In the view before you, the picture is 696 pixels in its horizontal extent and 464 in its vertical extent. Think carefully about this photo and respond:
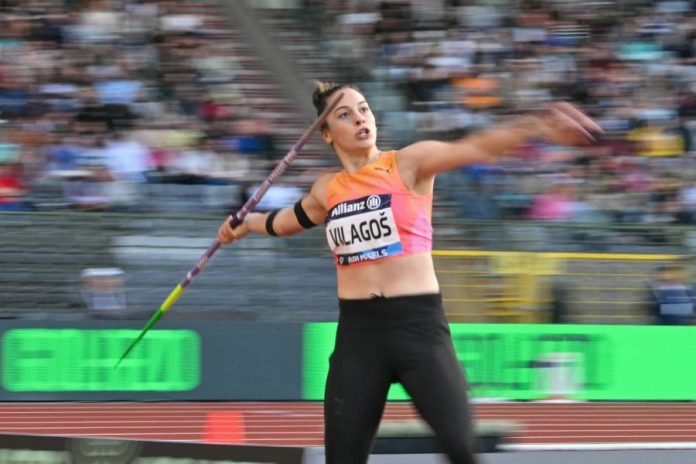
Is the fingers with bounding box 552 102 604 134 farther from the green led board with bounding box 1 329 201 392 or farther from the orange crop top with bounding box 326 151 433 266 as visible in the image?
the green led board with bounding box 1 329 201 392

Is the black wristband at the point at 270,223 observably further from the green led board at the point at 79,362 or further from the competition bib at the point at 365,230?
the green led board at the point at 79,362

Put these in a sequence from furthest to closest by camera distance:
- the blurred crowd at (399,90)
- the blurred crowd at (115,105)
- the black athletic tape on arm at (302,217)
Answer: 1. the blurred crowd at (399,90)
2. the blurred crowd at (115,105)
3. the black athletic tape on arm at (302,217)

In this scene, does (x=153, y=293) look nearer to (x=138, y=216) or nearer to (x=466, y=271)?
(x=138, y=216)

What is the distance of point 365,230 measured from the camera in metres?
4.99

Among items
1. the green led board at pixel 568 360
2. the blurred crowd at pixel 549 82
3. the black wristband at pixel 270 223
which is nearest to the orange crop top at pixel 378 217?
the black wristband at pixel 270 223

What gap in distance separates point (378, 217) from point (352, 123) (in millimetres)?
413

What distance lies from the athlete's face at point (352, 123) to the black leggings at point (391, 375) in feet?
2.06

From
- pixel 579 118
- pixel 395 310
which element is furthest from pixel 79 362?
pixel 579 118

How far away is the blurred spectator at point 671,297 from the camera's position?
40.2 feet

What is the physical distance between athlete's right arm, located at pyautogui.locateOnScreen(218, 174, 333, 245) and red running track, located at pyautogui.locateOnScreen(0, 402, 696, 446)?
398 cm

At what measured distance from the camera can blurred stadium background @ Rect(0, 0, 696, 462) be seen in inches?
454

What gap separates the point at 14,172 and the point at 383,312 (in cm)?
742

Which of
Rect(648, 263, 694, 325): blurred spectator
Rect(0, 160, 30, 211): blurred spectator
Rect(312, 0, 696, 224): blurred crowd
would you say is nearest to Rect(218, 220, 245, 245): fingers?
Rect(0, 160, 30, 211): blurred spectator

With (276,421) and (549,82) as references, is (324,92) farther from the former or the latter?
(549,82)
